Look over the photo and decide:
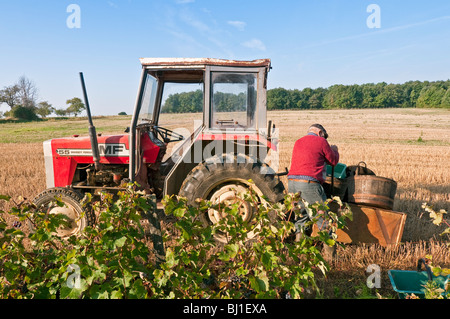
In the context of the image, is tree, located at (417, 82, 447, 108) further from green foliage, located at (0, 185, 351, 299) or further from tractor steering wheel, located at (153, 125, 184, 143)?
green foliage, located at (0, 185, 351, 299)

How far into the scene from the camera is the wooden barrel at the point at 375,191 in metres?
3.71

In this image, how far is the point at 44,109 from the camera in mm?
53594

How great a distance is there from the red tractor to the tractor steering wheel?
0.02 meters

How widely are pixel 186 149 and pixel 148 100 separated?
1.02 m

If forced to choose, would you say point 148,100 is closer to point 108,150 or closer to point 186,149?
point 108,150

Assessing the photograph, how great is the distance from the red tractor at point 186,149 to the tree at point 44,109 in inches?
2046

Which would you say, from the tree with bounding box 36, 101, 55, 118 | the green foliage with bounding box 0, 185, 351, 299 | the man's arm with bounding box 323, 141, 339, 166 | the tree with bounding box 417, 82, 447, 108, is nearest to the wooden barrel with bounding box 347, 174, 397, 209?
the man's arm with bounding box 323, 141, 339, 166

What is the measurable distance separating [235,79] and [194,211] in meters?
2.32

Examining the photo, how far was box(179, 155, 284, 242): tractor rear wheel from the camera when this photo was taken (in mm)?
3646

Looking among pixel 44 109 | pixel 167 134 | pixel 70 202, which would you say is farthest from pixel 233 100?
pixel 44 109

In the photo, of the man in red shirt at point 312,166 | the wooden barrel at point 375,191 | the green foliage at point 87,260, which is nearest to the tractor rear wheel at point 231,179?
the man in red shirt at point 312,166

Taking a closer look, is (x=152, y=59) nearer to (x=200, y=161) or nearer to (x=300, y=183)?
(x=200, y=161)

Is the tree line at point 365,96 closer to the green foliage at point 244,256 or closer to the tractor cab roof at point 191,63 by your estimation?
the tractor cab roof at point 191,63

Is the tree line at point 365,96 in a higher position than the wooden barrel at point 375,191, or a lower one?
higher
